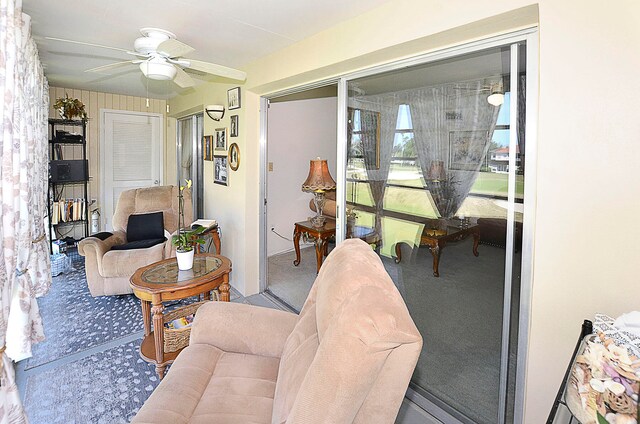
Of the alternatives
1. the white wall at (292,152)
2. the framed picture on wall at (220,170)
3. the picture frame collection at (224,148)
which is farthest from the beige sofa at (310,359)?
the white wall at (292,152)

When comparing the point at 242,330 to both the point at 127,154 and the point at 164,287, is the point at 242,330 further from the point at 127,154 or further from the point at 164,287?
the point at 127,154

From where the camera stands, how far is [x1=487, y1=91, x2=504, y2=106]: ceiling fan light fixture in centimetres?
170

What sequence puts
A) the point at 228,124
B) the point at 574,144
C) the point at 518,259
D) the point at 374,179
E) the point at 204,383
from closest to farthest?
1. the point at 574,144
2. the point at 204,383
3. the point at 518,259
4. the point at 374,179
5. the point at 228,124

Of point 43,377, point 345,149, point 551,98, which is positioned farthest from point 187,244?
point 551,98

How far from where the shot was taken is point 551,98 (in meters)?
1.40

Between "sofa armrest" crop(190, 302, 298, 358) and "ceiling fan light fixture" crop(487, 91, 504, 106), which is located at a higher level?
"ceiling fan light fixture" crop(487, 91, 504, 106)

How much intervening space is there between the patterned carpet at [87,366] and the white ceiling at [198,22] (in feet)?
7.70

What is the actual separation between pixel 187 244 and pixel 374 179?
1504 millimetres

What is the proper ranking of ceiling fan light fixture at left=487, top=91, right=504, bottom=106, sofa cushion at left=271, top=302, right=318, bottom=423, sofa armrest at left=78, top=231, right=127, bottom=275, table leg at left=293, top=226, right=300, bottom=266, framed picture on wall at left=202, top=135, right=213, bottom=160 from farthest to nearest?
1. table leg at left=293, top=226, right=300, bottom=266
2. framed picture on wall at left=202, top=135, right=213, bottom=160
3. sofa armrest at left=78, top=231, right=127, bottom=275
4. ceiling fan light fixture at left=487, top=91, right=504, bottom=106
5. sofa cushion at left=271, top=302, right=318, bottom=423

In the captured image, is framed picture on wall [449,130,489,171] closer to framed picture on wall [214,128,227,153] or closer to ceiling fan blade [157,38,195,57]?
ceiling fan blade [157,38,195,57]

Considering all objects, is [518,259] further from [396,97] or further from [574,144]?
[396,97]

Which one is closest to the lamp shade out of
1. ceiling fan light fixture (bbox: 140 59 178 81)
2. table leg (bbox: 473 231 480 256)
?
ceiling fan light fixture (bbox: 140 59 178 81)

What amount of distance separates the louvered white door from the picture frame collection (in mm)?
1899

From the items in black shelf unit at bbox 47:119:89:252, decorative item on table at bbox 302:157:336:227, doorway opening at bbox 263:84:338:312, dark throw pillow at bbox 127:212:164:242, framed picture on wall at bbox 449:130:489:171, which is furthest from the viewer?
doorway opening at bbox 263:84:338:312
